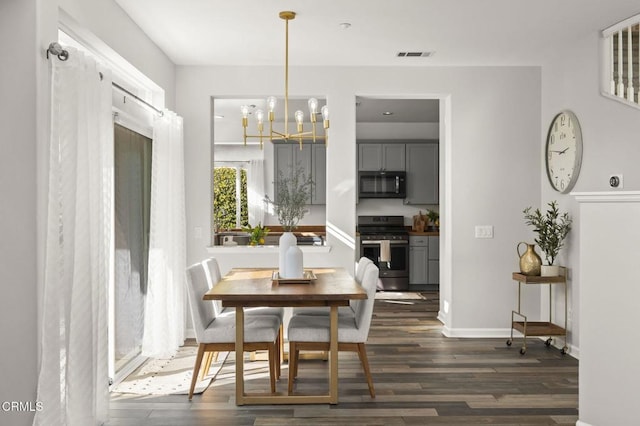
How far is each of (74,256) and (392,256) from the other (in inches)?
245

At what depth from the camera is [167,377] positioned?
4219 mm

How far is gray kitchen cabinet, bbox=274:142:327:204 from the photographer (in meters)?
8.99

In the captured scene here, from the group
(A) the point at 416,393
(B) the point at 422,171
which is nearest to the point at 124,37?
(A) the point at 416,393

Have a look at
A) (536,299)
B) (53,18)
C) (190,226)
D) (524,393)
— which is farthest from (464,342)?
(53,18)

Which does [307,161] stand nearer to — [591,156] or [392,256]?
[392,256]

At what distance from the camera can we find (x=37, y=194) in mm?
2672

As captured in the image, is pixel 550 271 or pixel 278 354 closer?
pixel 278 354

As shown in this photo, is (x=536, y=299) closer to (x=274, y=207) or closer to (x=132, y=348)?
(x=132, y=348)

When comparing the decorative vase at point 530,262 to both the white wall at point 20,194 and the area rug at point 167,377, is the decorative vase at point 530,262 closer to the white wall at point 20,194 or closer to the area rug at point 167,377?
the area rug at point 167,377

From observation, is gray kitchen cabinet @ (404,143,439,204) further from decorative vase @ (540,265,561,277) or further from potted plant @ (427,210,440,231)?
decorative vase @ (540,265,561,277)

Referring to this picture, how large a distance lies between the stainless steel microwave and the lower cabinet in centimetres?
81

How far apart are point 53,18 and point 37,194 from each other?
911 mm

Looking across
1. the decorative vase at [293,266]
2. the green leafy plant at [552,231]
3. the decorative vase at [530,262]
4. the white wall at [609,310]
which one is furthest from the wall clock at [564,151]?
the decorative vase at [293,266]

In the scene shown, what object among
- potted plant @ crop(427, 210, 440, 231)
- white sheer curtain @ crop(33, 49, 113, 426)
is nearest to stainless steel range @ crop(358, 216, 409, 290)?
potted plant @ crop(427, 210, 440, 231)
